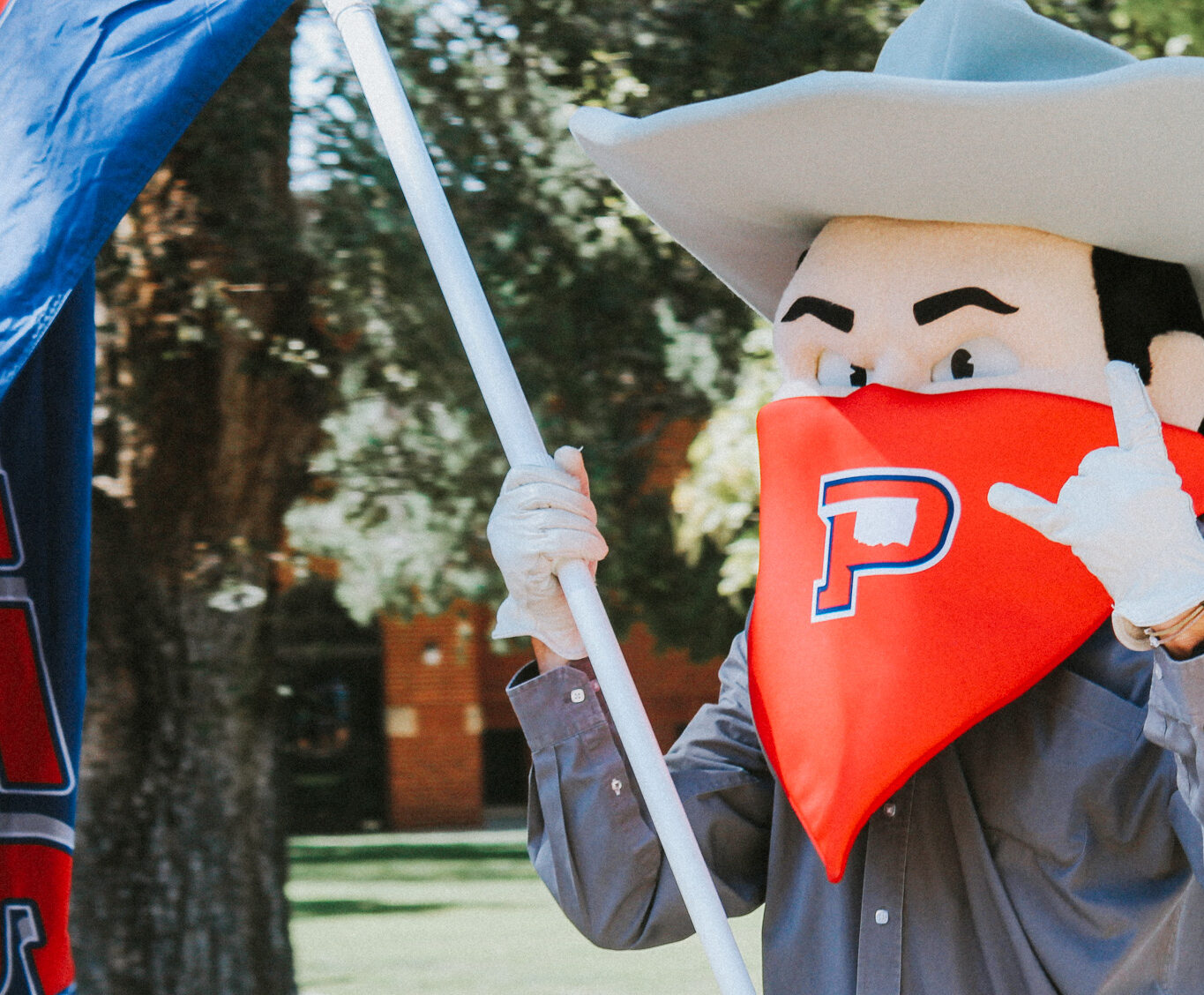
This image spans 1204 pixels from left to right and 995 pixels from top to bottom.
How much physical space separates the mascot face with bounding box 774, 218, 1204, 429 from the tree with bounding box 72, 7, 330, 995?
2.67m

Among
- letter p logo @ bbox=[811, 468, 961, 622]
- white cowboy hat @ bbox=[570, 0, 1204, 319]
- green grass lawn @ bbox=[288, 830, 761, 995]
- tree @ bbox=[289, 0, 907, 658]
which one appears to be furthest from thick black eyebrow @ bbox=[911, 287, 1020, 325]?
green grass lawn @ bbox=[288, 830, 761, 995]

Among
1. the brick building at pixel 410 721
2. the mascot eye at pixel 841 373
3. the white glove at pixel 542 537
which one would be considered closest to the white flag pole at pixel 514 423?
the white glove at pixel 542 537

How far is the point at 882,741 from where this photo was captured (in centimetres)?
196

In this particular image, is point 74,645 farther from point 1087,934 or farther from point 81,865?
point 81,865

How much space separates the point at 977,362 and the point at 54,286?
1280 millimetres

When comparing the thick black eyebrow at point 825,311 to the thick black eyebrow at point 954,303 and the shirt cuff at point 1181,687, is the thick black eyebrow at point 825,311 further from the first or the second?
the shirt cuff at point 1181,687

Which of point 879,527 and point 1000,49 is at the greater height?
point 1000,49

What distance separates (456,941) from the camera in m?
9.26

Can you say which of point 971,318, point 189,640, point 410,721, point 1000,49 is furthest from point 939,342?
point 410,721

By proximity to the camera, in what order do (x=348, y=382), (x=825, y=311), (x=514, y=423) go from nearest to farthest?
(x=514, y=423) < (x=825, y=311) < (x=348, y=382)

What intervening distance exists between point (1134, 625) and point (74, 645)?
5.04ft

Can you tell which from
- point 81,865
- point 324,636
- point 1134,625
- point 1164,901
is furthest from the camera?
point 324,636

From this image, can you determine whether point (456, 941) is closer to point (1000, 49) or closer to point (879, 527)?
point (879, 527)

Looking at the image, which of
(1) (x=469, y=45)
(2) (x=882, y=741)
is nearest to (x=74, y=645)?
(2) (x=882, y=741)
